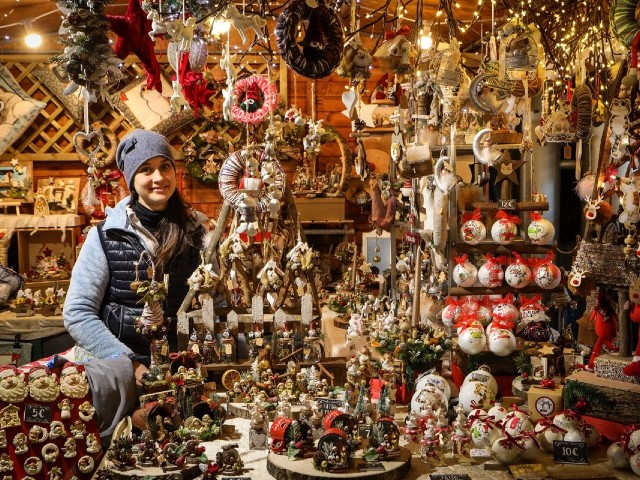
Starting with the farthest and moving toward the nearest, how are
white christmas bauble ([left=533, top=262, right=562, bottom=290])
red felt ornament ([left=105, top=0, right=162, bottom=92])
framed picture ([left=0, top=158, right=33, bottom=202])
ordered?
framed picture ([left=0, top=158, right=33, bottom=202]) < white christmas bauble ([left=533, top=262, right=562, bottom=290]) < red felt ornament ([left=105, top=0, right=162, bottom=92])

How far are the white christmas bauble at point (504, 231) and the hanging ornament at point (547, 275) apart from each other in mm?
171

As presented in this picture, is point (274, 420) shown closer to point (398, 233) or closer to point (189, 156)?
point (398, 233)

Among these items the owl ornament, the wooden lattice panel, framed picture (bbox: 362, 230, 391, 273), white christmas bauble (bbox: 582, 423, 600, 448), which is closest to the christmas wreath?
the owl ornament

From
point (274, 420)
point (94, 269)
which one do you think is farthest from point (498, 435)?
point (94, 269)

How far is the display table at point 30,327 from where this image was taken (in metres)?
4.89

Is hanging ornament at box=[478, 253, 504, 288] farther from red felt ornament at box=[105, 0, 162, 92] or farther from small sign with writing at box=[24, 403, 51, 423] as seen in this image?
small sign with writing at box=[24, 403, 51, 423]

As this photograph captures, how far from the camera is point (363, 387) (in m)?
2.61

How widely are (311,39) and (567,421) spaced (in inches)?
56.1

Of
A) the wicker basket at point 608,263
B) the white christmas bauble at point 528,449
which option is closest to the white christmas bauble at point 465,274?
the wicker basket at point 608,263

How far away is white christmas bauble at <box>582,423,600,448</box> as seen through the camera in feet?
8.30

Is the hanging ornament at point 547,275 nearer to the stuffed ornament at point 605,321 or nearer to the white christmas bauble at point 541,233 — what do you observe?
the white christmas bauble at point 541,233

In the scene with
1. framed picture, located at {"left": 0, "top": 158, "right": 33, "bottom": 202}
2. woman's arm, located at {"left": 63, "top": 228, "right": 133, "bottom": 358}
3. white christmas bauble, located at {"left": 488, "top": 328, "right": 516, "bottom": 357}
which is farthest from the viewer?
framed picture, located at {"left": 0, "top": 158, "right": 33, "bottom": 202}

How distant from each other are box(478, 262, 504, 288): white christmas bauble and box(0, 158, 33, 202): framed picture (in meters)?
4.27

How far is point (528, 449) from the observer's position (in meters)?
2.40
